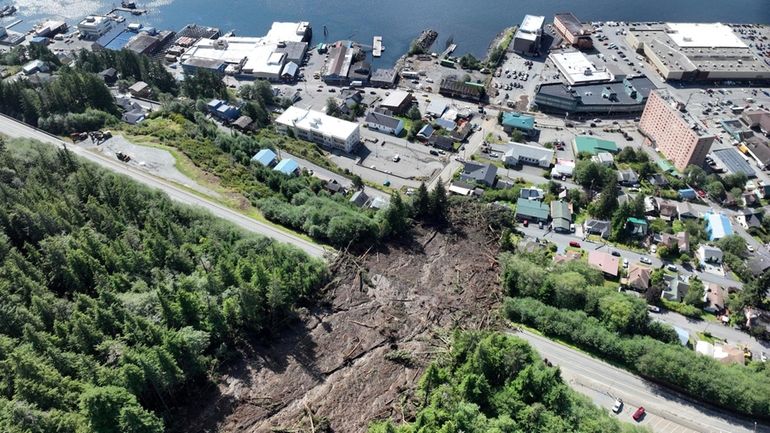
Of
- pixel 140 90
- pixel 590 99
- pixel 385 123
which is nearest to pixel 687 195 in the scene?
pixel 590 99

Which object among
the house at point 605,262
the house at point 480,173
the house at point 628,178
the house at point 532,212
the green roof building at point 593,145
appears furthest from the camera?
the green roof building at point 593,145

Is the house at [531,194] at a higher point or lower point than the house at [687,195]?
higher

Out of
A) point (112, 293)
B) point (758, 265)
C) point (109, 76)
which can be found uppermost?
point (112, 293)

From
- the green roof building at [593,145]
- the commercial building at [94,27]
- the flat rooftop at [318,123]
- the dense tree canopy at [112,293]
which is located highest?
the dense tree canopy at [112,293]

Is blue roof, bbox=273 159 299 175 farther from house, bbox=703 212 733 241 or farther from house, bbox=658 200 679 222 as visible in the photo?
house, bbox=703 212 733 241

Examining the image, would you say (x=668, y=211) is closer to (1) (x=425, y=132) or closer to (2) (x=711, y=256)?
(2) (x=711, y=256)

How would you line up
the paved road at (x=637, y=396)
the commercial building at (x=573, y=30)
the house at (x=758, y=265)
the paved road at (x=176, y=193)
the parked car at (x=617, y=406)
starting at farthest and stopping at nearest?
1. the commercial building at (x=573, y=30)
2. the house at (x=758, y=265)
3. the paved road at (x=176, y=193)
4. the parked car at (x=617, y=406)
5. the paved road at (x=637, y=396)

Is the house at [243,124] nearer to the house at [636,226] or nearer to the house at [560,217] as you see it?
the house at [560,217]

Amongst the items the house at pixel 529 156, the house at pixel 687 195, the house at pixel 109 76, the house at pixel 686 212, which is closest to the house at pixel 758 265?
the house at pixel 686 212
